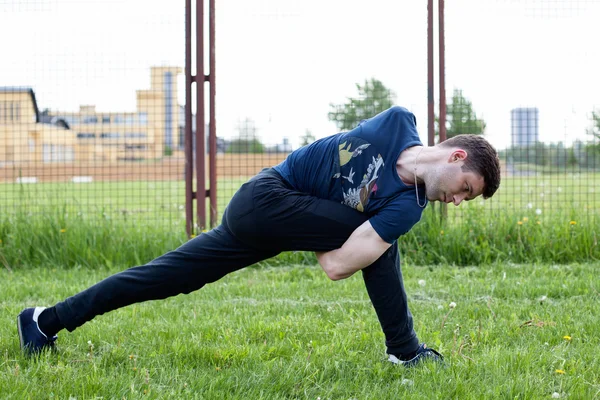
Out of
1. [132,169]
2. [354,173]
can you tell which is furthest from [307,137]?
[354,173]

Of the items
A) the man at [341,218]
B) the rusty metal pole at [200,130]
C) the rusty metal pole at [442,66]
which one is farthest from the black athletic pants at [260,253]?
the rusty metal pole at [442,66]

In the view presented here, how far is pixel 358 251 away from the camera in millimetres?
3180

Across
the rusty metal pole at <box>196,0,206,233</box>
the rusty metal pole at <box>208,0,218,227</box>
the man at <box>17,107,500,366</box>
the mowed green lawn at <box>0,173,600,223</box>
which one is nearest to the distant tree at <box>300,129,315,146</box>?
the mowed green lawn at <box>0,173,600,223</box>

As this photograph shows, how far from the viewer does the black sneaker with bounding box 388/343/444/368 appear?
11.4 feet

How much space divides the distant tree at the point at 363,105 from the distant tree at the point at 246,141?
2.86 ft

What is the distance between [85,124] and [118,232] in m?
2.02

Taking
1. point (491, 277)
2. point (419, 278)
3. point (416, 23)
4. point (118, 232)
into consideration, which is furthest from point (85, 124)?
point (491, 277)

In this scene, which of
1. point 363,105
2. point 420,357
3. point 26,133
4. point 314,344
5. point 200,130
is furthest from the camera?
point 26,133

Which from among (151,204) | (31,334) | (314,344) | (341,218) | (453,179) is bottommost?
(314,344)

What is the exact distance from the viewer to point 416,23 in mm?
7109

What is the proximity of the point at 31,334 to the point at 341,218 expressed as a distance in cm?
176

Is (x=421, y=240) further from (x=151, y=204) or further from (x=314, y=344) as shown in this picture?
(x=151, y=204)

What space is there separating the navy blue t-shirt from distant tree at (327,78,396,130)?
3.97 meters

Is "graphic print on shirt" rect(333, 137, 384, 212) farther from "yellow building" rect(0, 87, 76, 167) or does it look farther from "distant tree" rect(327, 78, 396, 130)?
"yellow building" rect(0, 87, 76, 167)
